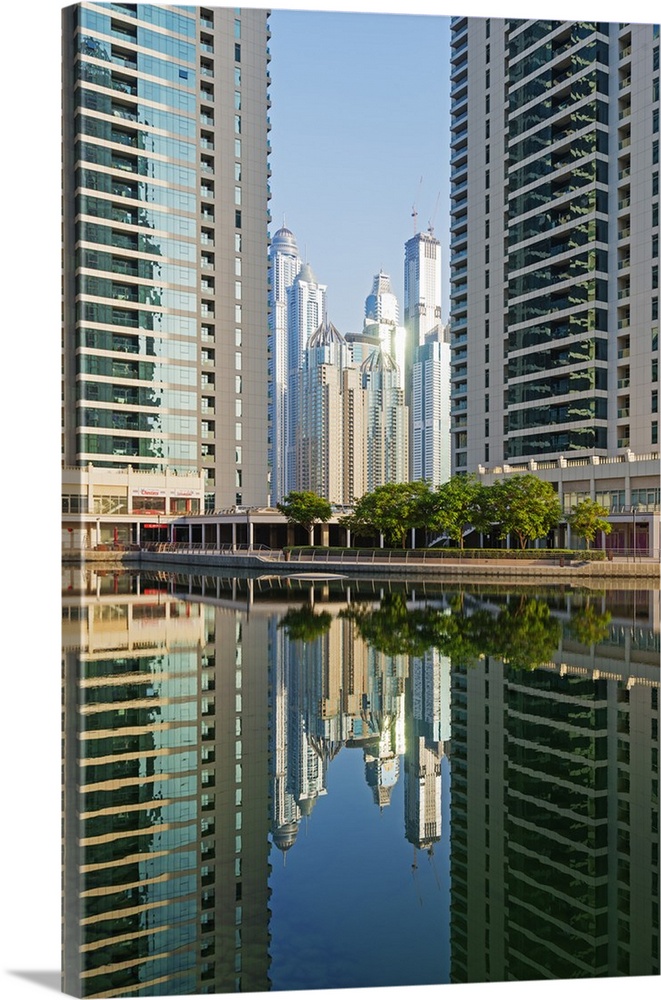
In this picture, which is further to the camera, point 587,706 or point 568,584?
point 568,584

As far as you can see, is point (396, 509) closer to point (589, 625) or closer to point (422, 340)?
point (589, 625)

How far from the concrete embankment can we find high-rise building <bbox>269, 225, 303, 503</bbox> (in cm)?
3133

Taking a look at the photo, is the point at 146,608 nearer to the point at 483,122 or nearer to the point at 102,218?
the point at 102,218

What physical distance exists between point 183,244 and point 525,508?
33171mm

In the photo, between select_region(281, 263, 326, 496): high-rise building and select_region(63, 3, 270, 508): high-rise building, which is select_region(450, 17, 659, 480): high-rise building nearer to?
select_region(63, 3, 270, 508): high-rise building

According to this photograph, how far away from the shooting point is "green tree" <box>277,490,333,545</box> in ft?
160

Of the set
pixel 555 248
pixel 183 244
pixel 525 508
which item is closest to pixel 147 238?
pixel 183 244

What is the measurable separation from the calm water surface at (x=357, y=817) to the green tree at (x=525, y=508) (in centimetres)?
2297

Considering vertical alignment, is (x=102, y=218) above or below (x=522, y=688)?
above

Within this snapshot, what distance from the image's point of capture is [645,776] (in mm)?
8281

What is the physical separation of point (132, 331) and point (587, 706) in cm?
4817

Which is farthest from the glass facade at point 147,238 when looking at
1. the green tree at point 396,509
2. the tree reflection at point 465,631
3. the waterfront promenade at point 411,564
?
the tree reflection at point 465,631

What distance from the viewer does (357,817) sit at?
791 cm

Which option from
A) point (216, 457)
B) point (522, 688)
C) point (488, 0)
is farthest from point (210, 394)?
point (488, 0)
